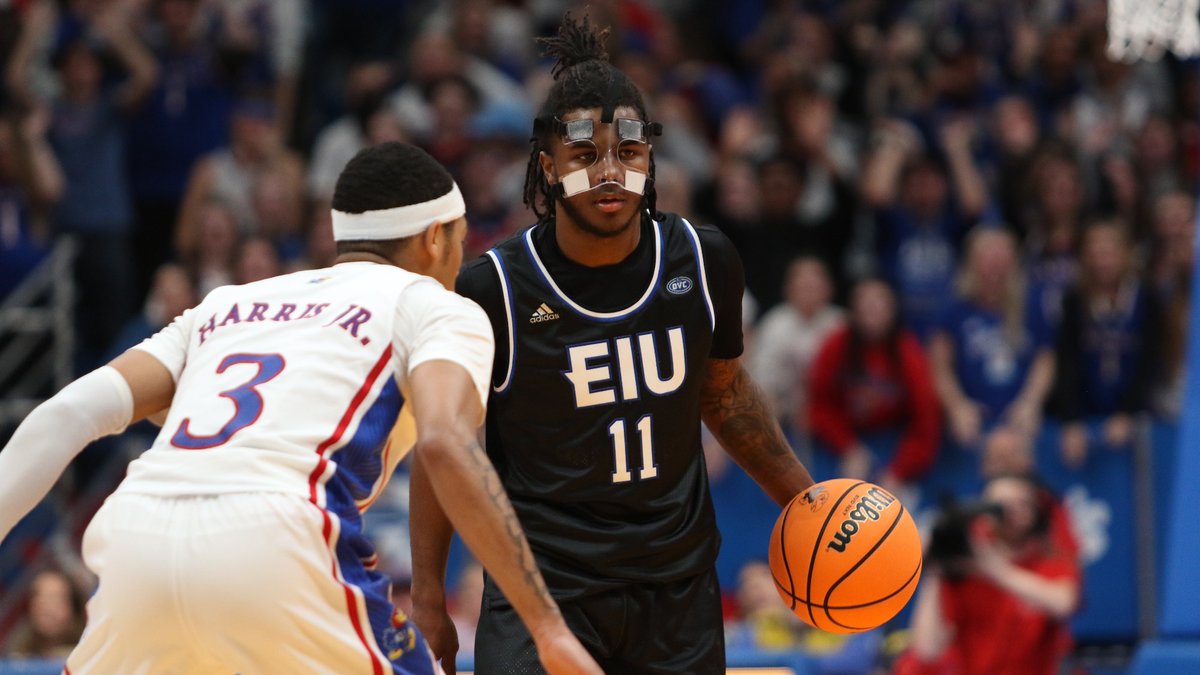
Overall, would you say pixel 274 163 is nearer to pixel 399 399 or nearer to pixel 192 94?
pixel 192 94

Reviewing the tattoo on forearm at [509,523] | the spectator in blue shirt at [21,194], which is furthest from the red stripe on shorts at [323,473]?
the spectator in blue shirt at [21,194]

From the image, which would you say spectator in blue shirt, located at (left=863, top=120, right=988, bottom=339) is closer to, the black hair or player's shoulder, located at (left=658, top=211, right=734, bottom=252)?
player's shoulder, located at (left=658, top=211, right=734, bottom=252)

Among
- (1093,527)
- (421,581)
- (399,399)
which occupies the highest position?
(399,399)

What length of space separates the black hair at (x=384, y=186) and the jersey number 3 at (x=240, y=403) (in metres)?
0.52

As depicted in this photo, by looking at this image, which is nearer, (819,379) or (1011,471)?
(1011,471)

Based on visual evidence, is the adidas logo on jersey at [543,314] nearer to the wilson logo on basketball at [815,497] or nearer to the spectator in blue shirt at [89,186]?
the wilson logo on basketball at [815,497]

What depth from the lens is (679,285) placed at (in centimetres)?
482

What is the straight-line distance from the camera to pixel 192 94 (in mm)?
11648

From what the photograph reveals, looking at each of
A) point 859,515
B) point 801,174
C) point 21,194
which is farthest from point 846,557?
point 21,194

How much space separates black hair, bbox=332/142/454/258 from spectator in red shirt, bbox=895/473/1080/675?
16.8 feet

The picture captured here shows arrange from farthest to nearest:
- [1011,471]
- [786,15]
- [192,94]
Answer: [786,15], [192,94], [1011,471]

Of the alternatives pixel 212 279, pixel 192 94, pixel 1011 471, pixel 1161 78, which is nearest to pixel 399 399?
pixel 1011 471

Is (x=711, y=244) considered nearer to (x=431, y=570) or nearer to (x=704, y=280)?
(x=704, y=280)

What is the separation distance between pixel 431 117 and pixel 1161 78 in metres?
5.54
